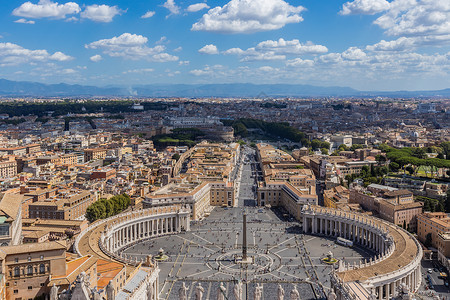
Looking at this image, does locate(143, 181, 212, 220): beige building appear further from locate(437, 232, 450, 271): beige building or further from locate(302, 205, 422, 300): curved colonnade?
locate(437, 232, 450, 271): beige building

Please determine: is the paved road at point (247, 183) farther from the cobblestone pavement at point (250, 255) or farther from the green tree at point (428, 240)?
the green tree at point (428, 240)

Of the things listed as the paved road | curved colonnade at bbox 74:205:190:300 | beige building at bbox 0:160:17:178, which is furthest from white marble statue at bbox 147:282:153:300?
beige building at bbox 0:160:17:178

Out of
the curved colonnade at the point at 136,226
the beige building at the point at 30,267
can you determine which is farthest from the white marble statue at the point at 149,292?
the curved colonnade at the point at 136,226

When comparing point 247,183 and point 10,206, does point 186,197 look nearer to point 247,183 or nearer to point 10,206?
point 247,183

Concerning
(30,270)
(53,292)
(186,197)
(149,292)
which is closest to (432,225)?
(186,197)

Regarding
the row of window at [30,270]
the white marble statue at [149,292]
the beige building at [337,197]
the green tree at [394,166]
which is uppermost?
the row of window at [30,270]

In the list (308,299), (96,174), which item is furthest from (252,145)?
(308,299)
